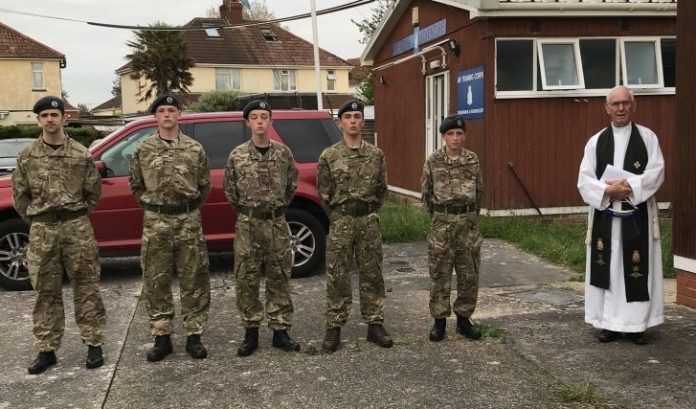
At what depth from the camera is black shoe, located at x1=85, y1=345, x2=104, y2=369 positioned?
4.91m

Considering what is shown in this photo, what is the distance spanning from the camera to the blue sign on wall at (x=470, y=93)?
10.8 m

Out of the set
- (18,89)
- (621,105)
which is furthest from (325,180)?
(18,89)

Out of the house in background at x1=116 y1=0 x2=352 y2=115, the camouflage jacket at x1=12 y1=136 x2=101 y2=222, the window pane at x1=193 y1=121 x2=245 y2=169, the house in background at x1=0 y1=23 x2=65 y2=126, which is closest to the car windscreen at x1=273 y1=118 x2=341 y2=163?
the window pane at x1=193 y1=121 x2=245 y2=169

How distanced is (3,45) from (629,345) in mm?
44129

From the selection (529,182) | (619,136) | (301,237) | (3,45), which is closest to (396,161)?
(529,182)

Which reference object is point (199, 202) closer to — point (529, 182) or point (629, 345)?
point (629, 345)

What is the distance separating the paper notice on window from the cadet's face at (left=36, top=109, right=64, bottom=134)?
402 cm

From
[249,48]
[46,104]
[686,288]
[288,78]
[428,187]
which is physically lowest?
[686,288]

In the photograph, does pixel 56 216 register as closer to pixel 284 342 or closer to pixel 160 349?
pixel 160 349

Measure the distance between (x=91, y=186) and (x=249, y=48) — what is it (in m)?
40.4

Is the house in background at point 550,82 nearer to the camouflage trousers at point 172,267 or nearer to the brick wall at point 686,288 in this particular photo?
the brick wall at point 686,288

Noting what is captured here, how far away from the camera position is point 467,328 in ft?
17.8

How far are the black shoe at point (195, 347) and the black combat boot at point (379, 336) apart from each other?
1256 mm

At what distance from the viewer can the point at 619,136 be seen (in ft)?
17.3
